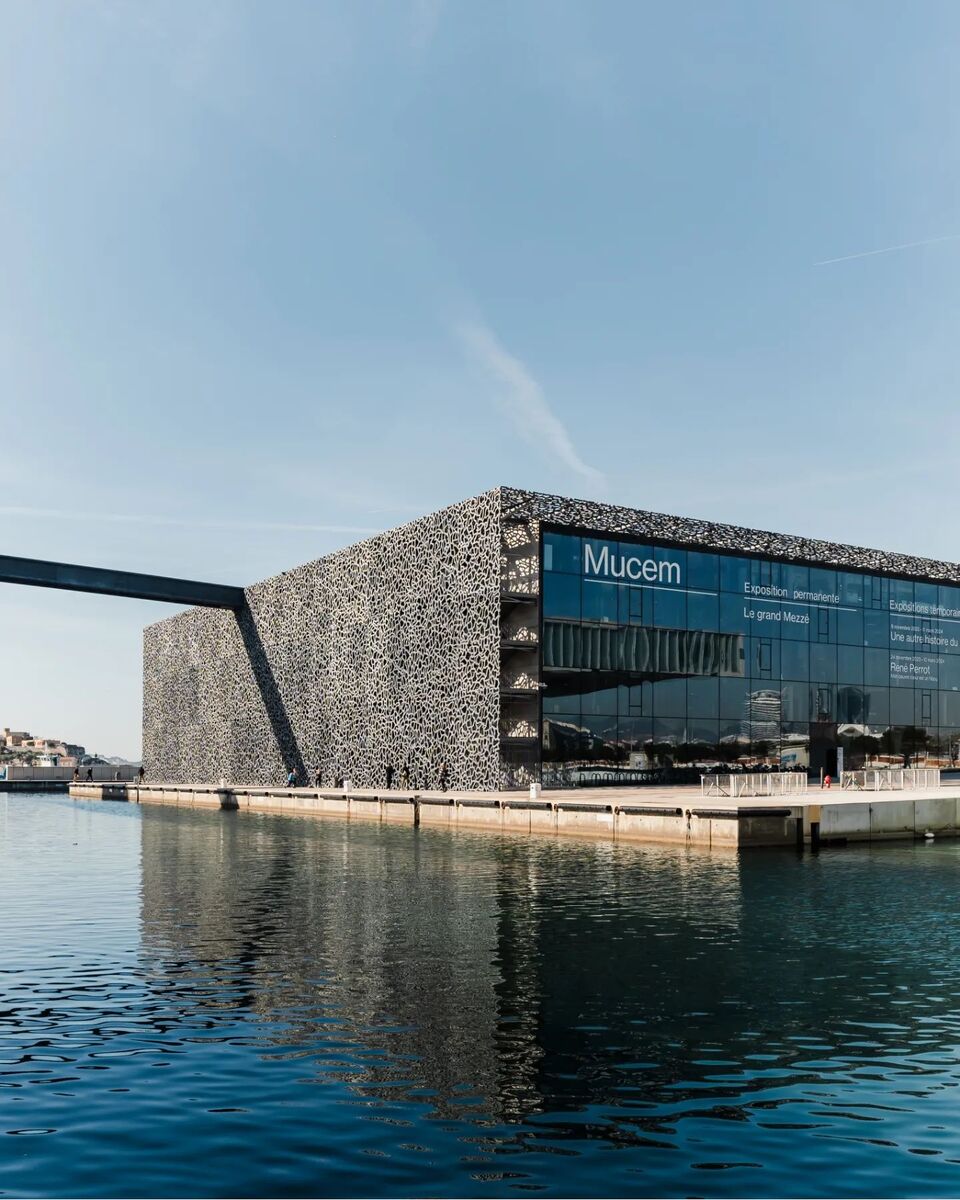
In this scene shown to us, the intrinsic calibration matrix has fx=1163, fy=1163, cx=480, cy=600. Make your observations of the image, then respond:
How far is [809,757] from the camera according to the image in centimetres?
5897

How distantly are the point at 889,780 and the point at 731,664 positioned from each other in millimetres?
11555

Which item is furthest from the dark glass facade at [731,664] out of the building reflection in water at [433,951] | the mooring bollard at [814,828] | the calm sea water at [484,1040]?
the calm sea water at [484,1040]

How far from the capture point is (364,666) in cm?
6012

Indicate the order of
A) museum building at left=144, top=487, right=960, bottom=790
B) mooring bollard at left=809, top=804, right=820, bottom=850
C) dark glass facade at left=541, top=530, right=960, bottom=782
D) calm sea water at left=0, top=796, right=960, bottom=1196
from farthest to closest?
dark glass facade at left=541, top=530, right=960, bottom=782 < museum building at left=144, top=487, right=960, bottom=790 < mooring bollard at left=809, top=804, right=820, bottom=850 < calm sea water at left=0, top=796, right=960, bottom=1196

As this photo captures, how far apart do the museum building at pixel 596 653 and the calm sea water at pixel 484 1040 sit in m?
26.2

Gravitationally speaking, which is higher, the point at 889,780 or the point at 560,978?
the point at 889,780

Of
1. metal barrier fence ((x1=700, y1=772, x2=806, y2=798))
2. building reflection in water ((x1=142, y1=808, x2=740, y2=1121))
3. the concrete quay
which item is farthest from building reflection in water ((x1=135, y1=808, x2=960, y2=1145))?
metal barrier fence ((x1=700, y1=772, x2=806, y2=798))

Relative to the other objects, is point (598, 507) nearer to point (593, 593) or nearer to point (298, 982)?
point (593, 593)

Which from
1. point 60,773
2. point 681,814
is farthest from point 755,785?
point 60,773

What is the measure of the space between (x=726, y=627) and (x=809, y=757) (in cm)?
862

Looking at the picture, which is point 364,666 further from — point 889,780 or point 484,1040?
point 484,1040

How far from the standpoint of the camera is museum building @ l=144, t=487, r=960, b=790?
50469 millimetres

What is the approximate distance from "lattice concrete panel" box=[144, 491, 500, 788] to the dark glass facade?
325 cm

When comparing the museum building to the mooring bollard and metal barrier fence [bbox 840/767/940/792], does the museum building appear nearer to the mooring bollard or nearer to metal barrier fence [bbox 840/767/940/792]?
metal barrier fence [bbox 840/767/940/792]
